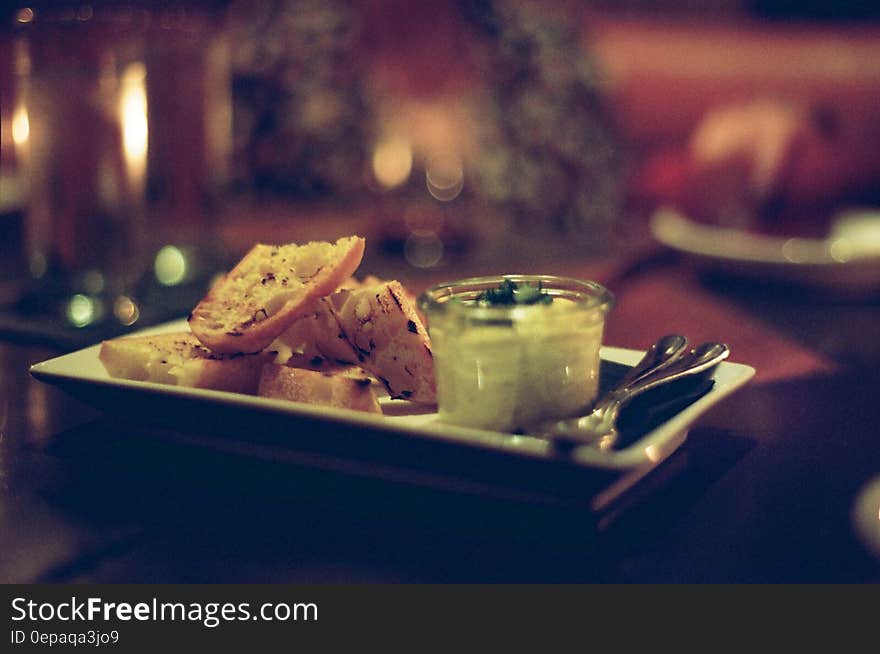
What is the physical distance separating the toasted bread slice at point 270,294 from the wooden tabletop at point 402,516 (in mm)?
115

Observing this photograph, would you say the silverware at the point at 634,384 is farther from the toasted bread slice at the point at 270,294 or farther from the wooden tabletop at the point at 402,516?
the toasted bread slice at the point at 270,294

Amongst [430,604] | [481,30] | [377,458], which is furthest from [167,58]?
[430,604]

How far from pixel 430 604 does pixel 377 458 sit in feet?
0.56

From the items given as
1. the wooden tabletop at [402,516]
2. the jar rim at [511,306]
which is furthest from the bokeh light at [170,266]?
the jar rim at [511,306]

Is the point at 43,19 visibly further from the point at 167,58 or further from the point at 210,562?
the point at 210,562

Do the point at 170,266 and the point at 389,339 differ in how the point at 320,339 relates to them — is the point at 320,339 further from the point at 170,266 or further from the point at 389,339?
the point at 170,266

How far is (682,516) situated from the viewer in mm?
803

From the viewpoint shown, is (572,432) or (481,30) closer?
(572,432)

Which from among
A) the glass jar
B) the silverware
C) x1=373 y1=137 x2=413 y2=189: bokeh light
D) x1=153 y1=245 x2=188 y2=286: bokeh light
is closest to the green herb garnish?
the glass jar

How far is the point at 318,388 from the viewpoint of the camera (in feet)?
3.00

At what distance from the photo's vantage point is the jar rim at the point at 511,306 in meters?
0.87

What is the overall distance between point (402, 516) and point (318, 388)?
17 centimetres

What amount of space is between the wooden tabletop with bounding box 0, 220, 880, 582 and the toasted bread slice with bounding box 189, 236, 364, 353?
0.11m

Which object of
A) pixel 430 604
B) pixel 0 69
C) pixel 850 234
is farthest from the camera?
pixel 0 69
